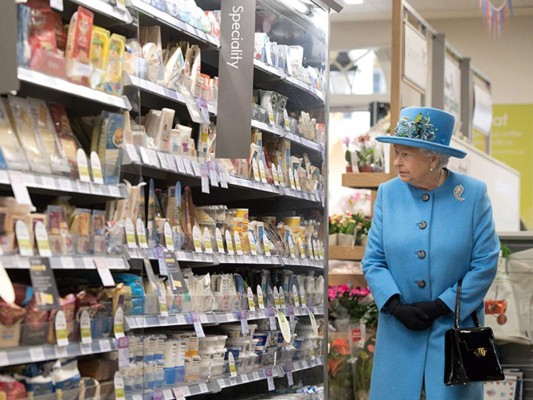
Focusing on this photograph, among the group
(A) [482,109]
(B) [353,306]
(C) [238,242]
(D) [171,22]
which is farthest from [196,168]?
(A) [482,109]

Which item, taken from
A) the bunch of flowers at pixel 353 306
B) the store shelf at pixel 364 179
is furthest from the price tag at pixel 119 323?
the store shelf at pixel 364 179

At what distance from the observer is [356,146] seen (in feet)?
22.3

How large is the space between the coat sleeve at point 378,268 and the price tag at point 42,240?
6.25 ft

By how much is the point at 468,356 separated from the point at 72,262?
1954 mm

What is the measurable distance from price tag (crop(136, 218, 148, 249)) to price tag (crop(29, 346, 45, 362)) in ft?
2.38

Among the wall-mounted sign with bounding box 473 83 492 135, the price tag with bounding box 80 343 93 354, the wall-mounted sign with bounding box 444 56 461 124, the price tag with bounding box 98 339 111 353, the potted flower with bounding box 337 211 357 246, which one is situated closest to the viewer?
the price tag with bounding box 80 343 93 354

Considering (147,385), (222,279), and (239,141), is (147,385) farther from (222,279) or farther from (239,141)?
(239,141)

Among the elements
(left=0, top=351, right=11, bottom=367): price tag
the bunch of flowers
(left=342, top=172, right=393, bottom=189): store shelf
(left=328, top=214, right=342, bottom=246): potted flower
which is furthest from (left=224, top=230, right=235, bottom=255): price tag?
(left=328, top=214, right=342, bottom=246): potted flower

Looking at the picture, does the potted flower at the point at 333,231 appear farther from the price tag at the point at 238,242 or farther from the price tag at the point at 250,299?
the price tag at the point at 238,242

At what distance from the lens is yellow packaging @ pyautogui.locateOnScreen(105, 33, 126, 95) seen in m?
3.39

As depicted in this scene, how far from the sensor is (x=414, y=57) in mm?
6949

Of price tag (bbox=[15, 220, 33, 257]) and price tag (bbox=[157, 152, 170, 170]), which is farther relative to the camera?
price tag (bbox=[157, 152, 170, 170])

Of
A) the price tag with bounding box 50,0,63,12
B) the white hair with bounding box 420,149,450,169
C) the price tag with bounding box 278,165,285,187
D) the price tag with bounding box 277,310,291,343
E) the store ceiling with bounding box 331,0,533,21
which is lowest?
the price tag with bounding box 277,310,291,343

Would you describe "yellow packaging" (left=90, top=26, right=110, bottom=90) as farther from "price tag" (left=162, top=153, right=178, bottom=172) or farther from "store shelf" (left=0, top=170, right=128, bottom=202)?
"price tag" (left=162, top=153, right=178, bottom=172)
